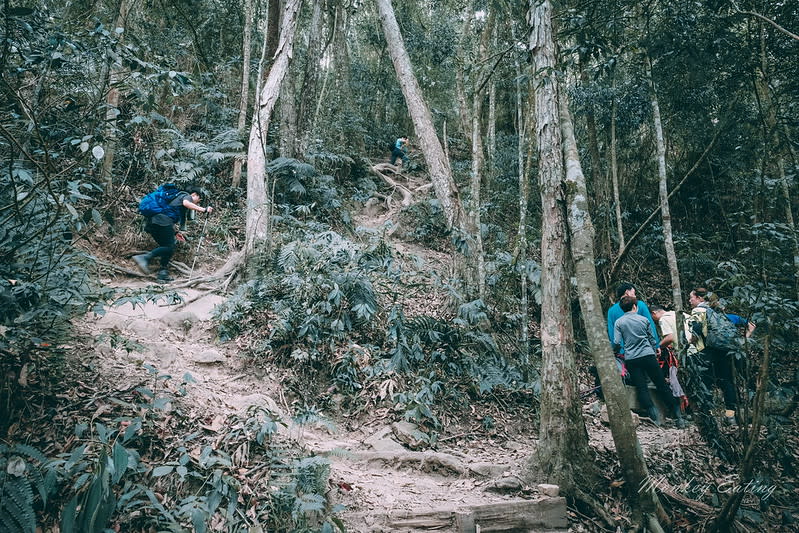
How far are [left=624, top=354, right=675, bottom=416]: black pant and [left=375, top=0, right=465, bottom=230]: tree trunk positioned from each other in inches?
140

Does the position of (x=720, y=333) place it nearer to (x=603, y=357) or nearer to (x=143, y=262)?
(x=603, y=357)

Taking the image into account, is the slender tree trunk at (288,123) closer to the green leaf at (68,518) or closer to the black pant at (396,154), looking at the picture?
the black pant at (396,154)

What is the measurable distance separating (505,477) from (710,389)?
4383 millimetres

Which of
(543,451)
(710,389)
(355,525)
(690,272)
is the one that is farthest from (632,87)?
(355,525)

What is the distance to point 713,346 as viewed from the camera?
6.62 meters

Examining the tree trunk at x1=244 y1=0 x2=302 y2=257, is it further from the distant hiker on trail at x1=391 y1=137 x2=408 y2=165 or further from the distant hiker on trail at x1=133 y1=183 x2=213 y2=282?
the distant hiker on trail at x1=391 y1=137 x2=408 y2=165

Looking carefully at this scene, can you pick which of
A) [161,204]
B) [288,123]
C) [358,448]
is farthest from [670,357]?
[288,123]

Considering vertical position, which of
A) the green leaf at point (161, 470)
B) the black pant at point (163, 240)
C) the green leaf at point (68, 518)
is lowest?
the green leaf at point (68, 518)

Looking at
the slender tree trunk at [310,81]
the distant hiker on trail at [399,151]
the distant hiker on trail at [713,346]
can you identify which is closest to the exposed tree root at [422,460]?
the distant hiker on trail at [713,346]

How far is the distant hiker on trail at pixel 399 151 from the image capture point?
1572 cm

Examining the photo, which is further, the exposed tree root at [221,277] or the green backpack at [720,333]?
the exposed tree root at [221,277]

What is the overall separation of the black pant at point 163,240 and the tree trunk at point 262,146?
1.18 m

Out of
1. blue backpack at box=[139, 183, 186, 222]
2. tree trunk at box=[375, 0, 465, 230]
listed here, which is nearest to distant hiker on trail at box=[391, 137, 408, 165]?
tree trunk at box=[375, 0, 465, 230]

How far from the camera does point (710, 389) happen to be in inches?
272
